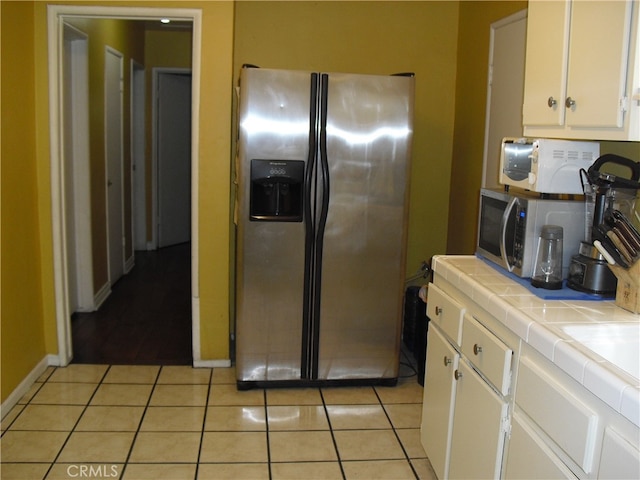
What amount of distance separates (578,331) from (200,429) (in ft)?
6.39

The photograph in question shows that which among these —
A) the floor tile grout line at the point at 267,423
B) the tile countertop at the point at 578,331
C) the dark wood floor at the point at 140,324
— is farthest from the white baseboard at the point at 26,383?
the tile countertop at the point at 578,331

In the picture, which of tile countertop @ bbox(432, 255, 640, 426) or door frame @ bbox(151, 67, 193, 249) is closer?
tile countertop @ bbox(432, 255, 640, 426)

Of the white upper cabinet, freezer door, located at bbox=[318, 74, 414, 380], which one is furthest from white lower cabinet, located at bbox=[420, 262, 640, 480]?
freezer door, located at bbox=[318, 74, 414, 380]

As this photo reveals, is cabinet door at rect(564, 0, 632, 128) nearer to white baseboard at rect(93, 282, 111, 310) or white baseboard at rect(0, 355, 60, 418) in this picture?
white baseboard at rect(0, 355, 60, 418)

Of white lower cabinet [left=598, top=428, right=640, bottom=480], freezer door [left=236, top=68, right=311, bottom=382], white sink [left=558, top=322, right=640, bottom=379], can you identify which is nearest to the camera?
white lower cabinet [left=598, top=428, right=640, bottom=480]

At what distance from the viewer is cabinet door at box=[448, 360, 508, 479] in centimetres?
193

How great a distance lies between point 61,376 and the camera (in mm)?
3604

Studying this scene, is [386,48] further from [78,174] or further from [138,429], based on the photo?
[138,429]

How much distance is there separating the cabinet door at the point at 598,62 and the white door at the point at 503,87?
119 cm

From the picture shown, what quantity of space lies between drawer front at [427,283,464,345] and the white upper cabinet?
0.70 metres

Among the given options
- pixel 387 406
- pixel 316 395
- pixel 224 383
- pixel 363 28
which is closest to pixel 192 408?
pixel 224 383

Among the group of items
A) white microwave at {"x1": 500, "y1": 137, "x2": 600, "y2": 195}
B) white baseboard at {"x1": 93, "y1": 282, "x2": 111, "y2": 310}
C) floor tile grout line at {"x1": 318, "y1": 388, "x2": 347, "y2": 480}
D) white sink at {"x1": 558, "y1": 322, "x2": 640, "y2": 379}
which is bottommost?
floor tile grout line at {"x1": 318, "y1": 388, "x2": 347, "y2": 480}

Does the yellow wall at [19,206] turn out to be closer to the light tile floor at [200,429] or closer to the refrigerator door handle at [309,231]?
the light tile floor at [200,429]

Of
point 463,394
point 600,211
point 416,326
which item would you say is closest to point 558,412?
point 463,394
